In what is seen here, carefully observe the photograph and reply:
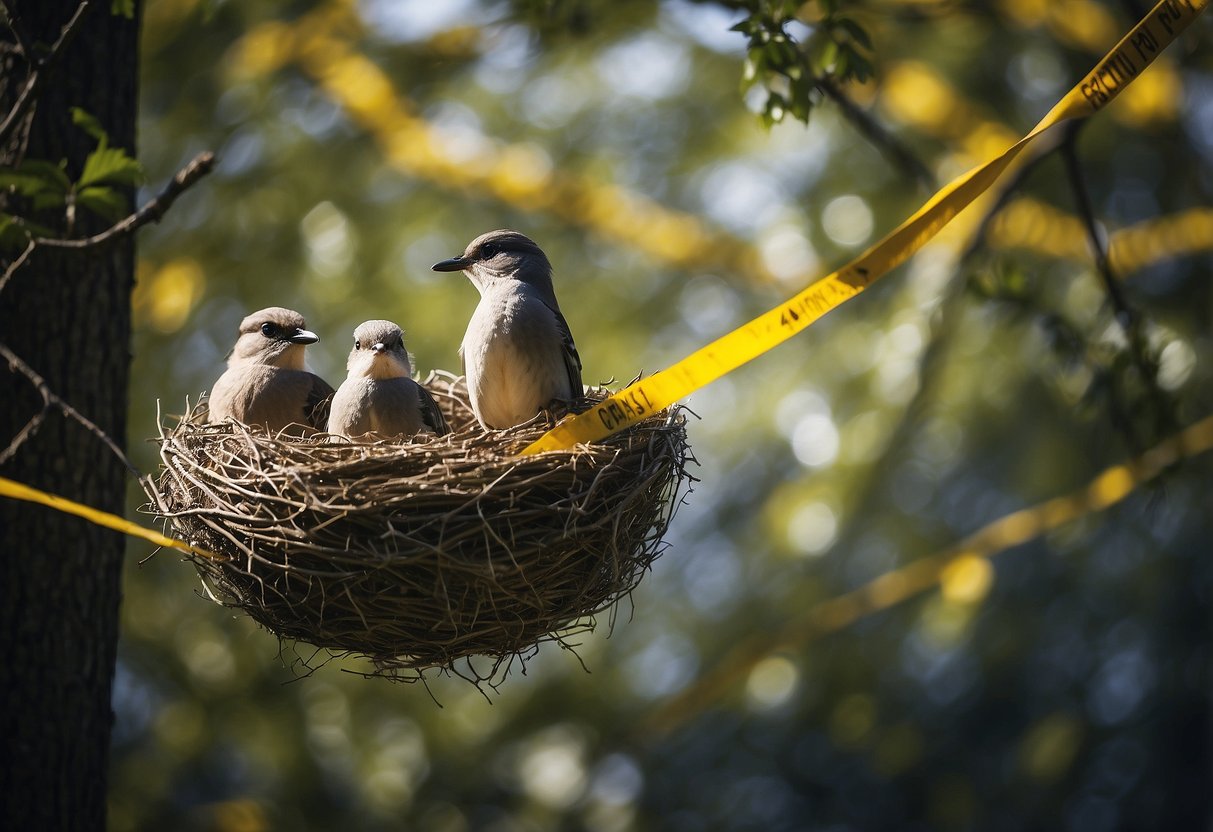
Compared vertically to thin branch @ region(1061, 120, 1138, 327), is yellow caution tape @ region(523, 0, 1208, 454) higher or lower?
lower

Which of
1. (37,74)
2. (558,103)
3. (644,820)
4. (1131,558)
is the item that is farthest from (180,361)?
(1131,558)

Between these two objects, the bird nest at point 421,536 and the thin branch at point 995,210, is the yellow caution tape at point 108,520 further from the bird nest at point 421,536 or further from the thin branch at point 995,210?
the thin branch at point 995,210

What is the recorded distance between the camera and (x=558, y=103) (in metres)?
12.6

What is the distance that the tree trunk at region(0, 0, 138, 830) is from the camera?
478 cm

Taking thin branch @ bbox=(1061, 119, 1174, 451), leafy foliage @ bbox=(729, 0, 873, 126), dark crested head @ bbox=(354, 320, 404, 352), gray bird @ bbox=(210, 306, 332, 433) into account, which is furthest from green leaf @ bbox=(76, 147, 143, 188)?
thin branch @ bbox=(1061, 119, 1174, 451)

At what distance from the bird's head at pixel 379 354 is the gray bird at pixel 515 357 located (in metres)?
0.28

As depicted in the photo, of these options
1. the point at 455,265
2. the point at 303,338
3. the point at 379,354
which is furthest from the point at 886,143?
the point at 303,338

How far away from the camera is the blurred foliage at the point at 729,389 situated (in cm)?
1035

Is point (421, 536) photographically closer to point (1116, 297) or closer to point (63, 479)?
point (63, 479)

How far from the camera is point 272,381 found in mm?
5148

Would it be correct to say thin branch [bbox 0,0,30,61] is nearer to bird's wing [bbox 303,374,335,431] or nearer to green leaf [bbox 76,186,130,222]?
green leaf [bbox 76,186,130,222]

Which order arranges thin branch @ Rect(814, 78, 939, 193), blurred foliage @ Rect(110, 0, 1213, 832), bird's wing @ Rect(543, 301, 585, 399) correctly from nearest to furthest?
1. bird's wing @ Rect(543, 301, 585, 399)
2. thin branch @ Rect(814, 78, 939, 193)
3. blurred foliage @ Rect(110, 0, 1213, 832)

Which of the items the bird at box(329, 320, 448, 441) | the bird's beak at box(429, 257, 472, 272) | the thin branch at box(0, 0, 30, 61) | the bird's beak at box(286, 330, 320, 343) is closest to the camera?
the thin branch at box(0, 0, 30, 61)

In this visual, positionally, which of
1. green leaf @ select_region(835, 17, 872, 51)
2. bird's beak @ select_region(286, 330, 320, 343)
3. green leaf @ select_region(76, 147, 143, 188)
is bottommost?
green leaf @ select_region(835, 17, 872, 51)
